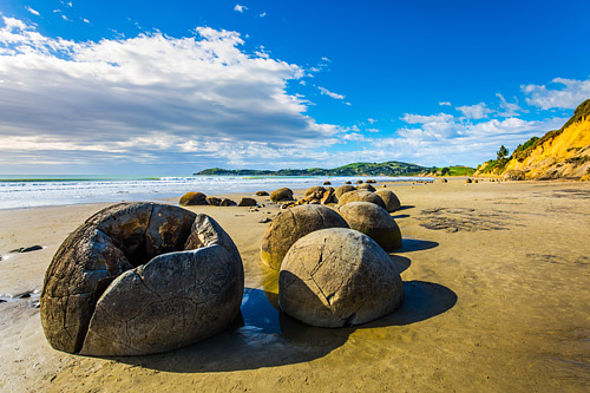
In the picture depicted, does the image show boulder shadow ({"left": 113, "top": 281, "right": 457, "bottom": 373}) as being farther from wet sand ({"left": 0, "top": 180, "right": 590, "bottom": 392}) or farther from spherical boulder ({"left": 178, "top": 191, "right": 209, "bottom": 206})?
spherical boulder ({"left": 178, "top": 191, "right": 209, "bottom": 206})

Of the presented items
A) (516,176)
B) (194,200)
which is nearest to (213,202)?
(194,200)

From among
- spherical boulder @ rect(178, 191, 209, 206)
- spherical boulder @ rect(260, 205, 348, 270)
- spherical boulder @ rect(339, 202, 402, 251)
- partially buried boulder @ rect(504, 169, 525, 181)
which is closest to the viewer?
spherical boulder @ rect(260, 205, 348, 270)

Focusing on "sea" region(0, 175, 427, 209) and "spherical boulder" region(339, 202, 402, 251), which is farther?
"sea" region(0, 175, 427, 209)

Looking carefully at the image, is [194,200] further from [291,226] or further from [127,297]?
[127,297]

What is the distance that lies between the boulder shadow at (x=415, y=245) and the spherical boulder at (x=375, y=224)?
20cm

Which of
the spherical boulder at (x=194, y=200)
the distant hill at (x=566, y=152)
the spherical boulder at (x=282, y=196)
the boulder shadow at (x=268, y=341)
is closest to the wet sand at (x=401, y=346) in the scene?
the boulder shadow at (x=268, y=341)

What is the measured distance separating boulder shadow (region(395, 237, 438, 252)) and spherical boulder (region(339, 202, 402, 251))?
7.7 inches

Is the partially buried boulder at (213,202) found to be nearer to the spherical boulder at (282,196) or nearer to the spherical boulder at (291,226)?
the spherical boulder at (282,196)

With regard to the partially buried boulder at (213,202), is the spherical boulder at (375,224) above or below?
above

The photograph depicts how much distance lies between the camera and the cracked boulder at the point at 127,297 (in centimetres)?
304

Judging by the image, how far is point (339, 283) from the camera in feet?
12.3

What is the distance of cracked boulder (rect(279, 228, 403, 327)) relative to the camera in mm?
3725

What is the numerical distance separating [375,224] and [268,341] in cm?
446

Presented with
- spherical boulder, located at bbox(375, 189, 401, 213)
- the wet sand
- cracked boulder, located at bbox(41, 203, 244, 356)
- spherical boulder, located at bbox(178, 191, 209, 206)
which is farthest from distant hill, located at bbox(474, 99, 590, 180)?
cracked boulder, located at bbox(41, 203, 244, 356)
